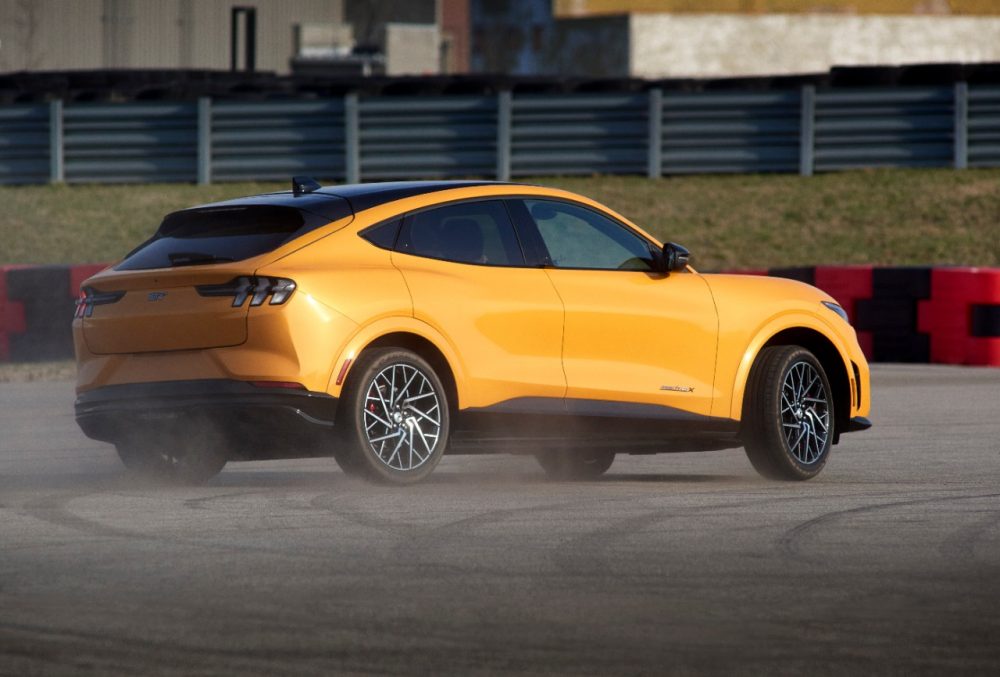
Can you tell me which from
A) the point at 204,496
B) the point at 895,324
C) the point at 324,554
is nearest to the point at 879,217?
the point at 895,324

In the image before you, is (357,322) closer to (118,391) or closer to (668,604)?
(118,391)

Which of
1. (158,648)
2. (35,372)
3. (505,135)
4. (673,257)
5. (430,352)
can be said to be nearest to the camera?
(158,648)

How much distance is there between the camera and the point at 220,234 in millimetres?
9617

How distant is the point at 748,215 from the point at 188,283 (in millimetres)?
17596

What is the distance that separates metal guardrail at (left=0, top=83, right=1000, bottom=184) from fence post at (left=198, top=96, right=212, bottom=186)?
0.8 inches

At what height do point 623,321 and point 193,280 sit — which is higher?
point 193,280

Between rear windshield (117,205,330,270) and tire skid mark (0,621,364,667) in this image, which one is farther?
rear windshield (117,205,330,270)

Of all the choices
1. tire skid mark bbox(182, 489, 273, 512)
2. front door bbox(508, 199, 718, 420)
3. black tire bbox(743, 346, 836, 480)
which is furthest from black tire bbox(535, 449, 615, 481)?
tire skid mark bbox(182, 489, 273, 512)

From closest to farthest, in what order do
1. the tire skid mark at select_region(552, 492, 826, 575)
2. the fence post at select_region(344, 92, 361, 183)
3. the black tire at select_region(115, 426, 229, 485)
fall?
the tire skid mark at select_region(552, 492, 826, 575)
the black tire at select_region(115, 426, 229, 485)
the fence post at select_region(344, 92, 361, 183)

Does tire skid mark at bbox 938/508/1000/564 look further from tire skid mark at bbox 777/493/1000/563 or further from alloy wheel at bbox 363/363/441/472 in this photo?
alloy wheel at bbox 363/363/441/472

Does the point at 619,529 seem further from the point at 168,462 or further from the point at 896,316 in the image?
the point at 896,316

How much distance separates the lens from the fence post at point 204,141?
27.4m

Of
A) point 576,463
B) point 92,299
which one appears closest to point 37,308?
point 576,463

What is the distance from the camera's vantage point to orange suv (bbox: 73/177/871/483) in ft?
30.2
